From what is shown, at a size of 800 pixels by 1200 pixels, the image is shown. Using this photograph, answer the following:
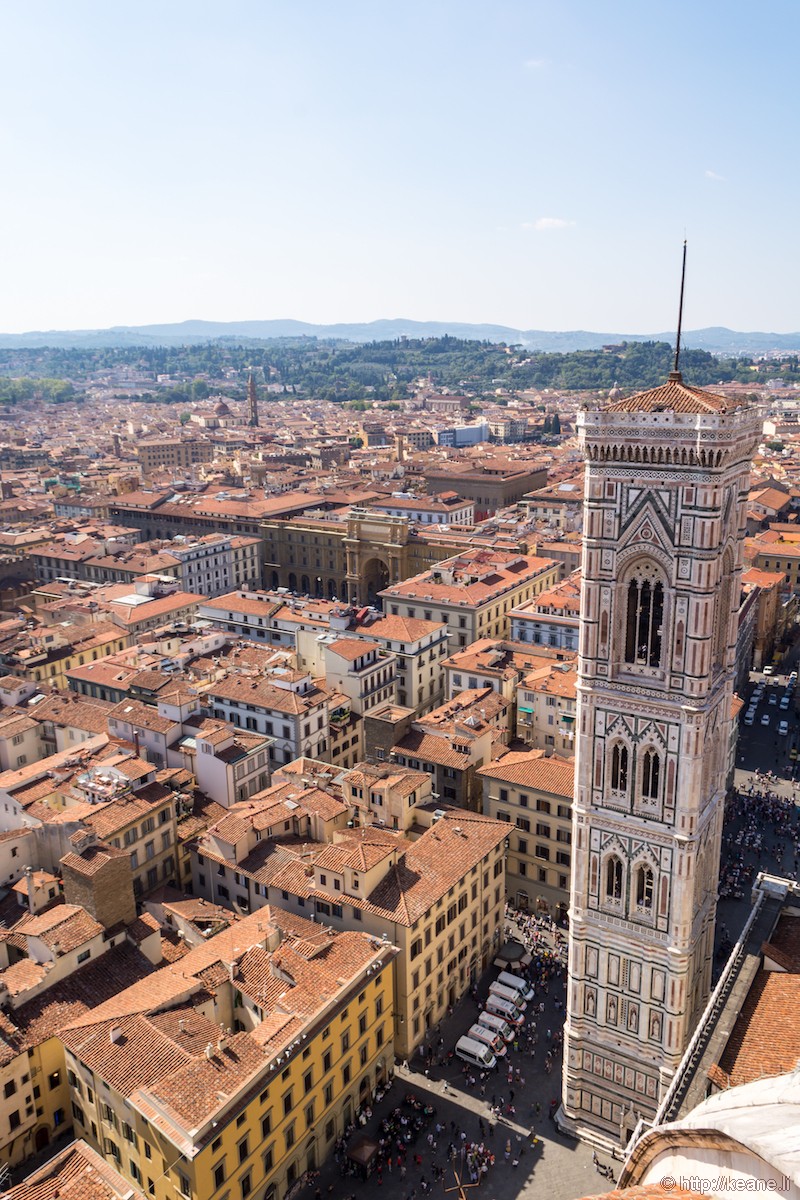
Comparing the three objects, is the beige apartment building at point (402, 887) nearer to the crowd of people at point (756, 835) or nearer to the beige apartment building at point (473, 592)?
the crowd of people at point (756, 835)

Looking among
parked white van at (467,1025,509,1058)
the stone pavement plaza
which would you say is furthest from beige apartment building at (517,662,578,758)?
parked white van at (467,1025,509,1058)

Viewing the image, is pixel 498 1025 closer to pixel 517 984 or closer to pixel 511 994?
pixel 511 994

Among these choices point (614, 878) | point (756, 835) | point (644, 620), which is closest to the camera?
point (644, 620)

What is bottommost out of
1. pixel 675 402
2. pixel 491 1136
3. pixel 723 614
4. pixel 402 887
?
pixel 491 1136

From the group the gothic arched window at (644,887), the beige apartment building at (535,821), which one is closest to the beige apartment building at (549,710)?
the beige apartment building at (535,821)

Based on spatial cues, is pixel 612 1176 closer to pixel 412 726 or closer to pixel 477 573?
pixel 412 726

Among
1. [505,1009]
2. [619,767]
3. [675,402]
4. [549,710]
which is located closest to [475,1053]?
[505,1009]
